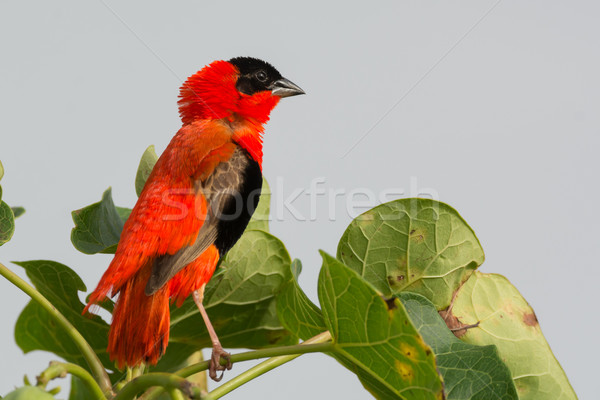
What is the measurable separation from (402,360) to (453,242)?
0.67 metres

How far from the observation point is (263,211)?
2805 mm

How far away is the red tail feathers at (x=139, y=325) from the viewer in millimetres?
2139

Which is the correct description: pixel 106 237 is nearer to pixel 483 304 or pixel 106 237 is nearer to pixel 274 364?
pixel 274 364

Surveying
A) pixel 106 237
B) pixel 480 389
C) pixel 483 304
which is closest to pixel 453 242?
pixel 483 304

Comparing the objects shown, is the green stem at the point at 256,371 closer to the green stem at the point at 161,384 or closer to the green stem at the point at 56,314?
the green stem at the point at 161,384

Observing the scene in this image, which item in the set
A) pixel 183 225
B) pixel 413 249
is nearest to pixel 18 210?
pixel 183 225

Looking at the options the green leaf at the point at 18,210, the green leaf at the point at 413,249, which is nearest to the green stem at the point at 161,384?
the green leaf at the point at 413,249

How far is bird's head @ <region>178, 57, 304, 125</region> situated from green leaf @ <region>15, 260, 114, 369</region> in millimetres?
1012

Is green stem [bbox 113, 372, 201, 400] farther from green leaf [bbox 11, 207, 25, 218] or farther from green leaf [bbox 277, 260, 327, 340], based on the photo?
green leaf [bbox 11, 207, 25, 218]

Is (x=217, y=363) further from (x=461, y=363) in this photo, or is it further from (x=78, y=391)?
(x=461, y=363)

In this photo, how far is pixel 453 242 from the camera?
2.17 metres

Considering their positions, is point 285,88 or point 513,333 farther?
point 285,88

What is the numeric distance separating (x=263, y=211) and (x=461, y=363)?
1280 mm

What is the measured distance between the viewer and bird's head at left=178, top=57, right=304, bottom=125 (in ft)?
9.74
